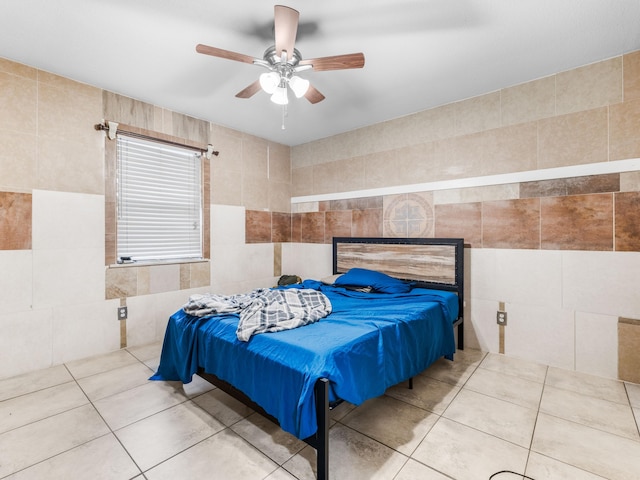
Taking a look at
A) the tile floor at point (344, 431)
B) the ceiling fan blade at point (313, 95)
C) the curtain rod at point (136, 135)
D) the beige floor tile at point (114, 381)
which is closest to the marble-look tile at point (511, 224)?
the tile floor at point (344, 431)

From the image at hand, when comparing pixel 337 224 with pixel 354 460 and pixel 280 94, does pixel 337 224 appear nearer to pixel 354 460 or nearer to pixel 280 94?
pixel 280 94

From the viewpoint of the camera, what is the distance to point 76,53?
2443 millimetres

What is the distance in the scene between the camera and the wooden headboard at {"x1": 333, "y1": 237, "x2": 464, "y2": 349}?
3146mm

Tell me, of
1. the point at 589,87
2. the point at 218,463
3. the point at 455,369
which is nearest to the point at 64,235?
the point at 218,463

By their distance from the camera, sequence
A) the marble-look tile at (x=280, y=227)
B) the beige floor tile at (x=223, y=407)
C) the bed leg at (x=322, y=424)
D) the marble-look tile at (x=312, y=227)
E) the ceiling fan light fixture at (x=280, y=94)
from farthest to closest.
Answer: the marble-look tile at (x=280, y=227), the marble-look tile at (x=312, y=227), the ceiling fan light fixture at (x=280, y=94), the beige floor tile at (x=223, y=407), the bed leg at (x=322, y=424)

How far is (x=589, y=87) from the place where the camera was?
2.61 m

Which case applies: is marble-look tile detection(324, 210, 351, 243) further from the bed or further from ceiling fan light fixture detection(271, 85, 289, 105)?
ceiling fan light fixture detection(271, 85, 289, 105)

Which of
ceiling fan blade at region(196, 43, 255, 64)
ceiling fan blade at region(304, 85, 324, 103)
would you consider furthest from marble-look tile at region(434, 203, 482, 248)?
ceiling fan blade at region(196, 43, 255, 64)

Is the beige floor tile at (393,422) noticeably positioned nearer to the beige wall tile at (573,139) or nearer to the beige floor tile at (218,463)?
the beige floor tile at (218,463)

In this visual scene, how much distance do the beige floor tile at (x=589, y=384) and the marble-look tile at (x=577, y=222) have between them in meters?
1.06

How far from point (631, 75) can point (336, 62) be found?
2382 mm

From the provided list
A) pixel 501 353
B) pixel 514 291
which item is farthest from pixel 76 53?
pixel 501 353

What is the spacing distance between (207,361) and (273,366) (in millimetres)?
688

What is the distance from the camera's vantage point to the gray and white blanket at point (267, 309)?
192cm
